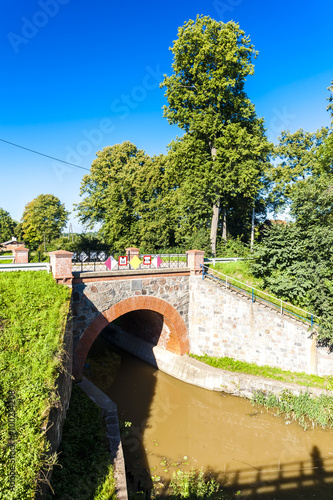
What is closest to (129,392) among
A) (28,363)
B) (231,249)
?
(28,363)

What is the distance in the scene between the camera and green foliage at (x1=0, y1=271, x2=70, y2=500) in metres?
4.48

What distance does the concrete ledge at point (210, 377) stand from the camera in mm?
11227

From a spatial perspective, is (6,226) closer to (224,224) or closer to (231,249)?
(224,224)

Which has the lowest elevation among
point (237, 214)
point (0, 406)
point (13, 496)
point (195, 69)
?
point (13, 496)

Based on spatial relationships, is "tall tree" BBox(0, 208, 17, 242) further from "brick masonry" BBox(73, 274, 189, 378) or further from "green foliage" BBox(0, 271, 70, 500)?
"green foliage" BBox(0, 271, 70, 500)

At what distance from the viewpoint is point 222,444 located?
9555mm

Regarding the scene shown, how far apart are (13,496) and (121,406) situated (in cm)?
858

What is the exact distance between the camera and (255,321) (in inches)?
504

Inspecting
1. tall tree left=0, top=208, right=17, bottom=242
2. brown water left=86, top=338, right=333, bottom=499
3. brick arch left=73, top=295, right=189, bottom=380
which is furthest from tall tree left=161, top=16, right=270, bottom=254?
tall tree left=0, top=208, right=17, bottom=242

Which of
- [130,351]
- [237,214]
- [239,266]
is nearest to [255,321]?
[239,266]

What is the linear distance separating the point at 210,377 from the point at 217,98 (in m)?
16.1

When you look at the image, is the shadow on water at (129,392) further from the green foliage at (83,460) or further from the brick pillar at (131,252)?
the brick pillar at (131,252)

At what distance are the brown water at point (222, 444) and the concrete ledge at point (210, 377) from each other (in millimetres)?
361

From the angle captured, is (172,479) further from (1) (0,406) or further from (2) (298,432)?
(1) (0,406)
